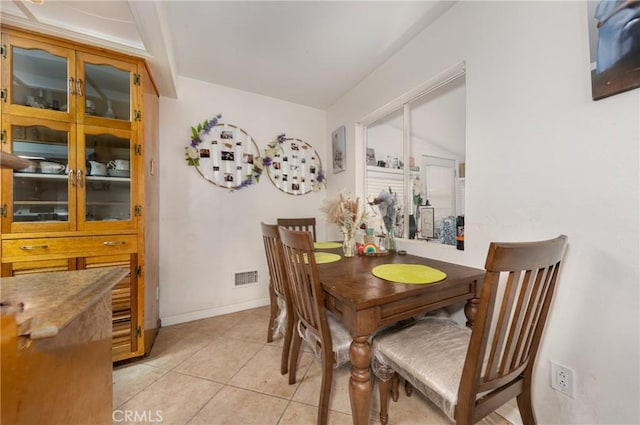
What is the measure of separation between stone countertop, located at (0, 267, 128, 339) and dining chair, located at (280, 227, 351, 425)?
0.64m

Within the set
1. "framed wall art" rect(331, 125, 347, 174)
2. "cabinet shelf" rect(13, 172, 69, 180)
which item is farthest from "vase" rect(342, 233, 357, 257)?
"cabinet shelf" rect(13, 172, 69, 180)

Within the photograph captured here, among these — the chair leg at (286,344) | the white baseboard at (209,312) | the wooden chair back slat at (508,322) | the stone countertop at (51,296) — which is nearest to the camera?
the stone countertop at (51,296)

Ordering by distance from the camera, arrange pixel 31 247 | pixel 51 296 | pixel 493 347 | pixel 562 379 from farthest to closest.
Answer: pixel 31 247 < pixel 562 379 < pixel 493 347 < pixel 51 296

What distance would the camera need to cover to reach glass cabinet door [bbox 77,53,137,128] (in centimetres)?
156

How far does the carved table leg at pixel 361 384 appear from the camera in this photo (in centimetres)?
97

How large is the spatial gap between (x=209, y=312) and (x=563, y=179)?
290cm

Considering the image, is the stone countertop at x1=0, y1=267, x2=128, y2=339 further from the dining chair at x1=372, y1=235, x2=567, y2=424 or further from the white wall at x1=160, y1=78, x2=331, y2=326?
the white wall at x1=160, y1=78, x2=331, y2=326

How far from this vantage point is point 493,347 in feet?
2.50

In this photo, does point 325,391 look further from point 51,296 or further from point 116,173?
point 116,173

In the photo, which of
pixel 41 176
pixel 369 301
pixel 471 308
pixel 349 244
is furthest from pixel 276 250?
pixel 41 176

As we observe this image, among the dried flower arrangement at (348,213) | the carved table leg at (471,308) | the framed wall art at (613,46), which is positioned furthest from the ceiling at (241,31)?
the carved table leg at (471,308)

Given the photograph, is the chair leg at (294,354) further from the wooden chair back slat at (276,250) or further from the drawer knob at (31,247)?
the drawer knob at (31,247)

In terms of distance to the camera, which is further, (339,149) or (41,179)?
(339,149)

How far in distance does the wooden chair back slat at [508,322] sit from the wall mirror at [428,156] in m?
0.85
